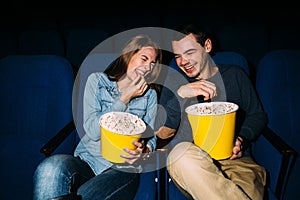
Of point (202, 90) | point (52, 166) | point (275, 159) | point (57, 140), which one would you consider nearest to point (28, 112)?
point (57, 140)

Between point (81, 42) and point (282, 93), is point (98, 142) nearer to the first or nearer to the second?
point (282, 93)

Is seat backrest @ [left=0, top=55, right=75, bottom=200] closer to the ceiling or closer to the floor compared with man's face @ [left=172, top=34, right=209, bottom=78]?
closer to the floor

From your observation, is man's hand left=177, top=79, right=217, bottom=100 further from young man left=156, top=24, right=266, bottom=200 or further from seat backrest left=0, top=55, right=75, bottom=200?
seat backrest left=0, top=55, right=75, bottom=200

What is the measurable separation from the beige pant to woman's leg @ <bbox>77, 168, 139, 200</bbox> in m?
0.12

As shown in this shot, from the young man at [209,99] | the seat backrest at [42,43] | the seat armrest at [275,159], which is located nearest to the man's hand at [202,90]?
the young man at [209,99]

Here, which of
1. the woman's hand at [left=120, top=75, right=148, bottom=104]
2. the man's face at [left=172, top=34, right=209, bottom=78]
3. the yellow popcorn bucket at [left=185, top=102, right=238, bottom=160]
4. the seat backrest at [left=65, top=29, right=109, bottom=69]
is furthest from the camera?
the seat backrest at [left=65, top=29, right=109, bottom=69]

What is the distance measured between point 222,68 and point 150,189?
45cm

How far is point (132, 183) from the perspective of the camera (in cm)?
93

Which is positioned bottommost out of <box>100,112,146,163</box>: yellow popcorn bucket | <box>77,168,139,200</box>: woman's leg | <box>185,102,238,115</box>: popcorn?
<box>77,168,139,200</box>: woman's leg

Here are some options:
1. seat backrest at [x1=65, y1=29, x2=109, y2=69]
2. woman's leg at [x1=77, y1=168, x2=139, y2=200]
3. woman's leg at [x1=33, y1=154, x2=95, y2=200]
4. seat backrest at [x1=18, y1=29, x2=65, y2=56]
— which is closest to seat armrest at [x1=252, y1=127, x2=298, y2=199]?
woman's leg at [x1=77, y1=168, x2=139, y2=200]

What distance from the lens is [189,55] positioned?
1.08 m

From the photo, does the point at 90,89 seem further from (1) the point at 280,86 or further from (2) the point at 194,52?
(1) the point at 280,86

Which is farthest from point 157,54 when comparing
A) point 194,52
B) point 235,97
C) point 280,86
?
point 280,86

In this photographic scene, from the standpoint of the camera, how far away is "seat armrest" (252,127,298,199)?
0.92 metres
